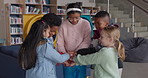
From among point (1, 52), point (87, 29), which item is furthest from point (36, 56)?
point (1, 52)

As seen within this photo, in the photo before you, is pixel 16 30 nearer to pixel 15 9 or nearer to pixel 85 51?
pixel 15 9

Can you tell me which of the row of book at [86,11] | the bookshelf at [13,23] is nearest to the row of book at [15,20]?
the bookshelf at [13,23]

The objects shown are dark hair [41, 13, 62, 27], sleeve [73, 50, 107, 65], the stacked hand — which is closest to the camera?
sleeve [73, 50, 107, 65]

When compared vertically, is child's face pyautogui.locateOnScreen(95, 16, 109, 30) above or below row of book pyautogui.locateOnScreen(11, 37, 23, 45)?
above

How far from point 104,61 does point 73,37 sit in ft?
1.47

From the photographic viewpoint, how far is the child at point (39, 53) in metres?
1.69

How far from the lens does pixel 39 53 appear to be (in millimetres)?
1710

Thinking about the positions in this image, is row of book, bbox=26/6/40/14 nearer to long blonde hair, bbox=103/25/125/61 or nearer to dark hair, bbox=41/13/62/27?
dark hair, bbox=41/13/62/27

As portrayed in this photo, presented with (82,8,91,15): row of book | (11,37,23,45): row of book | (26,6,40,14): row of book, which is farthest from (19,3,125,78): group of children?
(82,8,91,15): row of book

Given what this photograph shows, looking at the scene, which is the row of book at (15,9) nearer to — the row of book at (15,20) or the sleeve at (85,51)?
the row of book at (15,20)

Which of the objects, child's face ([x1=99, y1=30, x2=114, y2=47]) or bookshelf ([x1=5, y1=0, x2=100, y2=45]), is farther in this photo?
bookshelf ([x1=5, y1=0, x2=100, y2=45])

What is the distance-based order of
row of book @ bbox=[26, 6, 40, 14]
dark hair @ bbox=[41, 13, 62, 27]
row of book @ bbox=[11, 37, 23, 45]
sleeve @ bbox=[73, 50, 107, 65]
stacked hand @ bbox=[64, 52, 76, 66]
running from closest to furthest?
sleeve @ bbox=[73, 50, 107, 65]
dark hair @ bbox=[41, 13, 62, 27]
stacked hand @ bbox=[64, 52, 76, 66]
row of book @ bbox=[11, 37, 23, 45]
row of book @ bbox=[26, 6, 40, 14]

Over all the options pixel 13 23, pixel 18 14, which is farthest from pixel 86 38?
pixel 18 14

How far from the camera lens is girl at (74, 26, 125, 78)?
1689 millimetres
